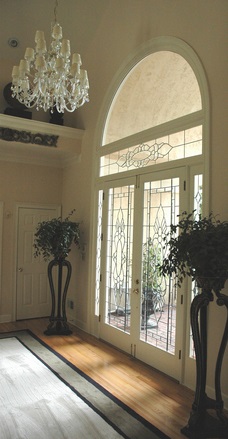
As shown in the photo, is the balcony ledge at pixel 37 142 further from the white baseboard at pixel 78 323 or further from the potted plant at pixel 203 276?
the potted plant at pixel 203 276

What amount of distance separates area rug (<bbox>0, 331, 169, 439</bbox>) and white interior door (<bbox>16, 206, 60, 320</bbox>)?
5.98 ft

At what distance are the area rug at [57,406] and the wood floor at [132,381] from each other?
0.11 m

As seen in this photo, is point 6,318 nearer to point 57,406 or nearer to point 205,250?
point 57,406

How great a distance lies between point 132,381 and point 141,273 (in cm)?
121

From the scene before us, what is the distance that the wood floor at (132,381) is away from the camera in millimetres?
2919

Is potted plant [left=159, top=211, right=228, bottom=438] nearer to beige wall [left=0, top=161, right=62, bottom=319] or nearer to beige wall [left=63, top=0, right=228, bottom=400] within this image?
→ beige wall [left=63, top=0, right=228, bottom=400]

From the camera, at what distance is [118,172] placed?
470 cm

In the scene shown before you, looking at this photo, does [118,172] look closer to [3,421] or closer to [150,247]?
[150,247]

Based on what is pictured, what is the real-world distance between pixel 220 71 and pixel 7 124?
3.22 m

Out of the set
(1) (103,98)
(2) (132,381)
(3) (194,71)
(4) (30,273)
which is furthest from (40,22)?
(2) (132,381)

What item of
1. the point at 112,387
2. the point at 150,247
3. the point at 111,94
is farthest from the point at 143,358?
the point at 111,94

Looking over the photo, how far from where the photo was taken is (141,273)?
415cm

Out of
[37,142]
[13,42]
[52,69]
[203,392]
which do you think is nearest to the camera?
[203,392]

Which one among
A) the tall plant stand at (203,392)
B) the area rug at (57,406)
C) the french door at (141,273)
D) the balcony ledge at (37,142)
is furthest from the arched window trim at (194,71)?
the area rug at (57,406)
